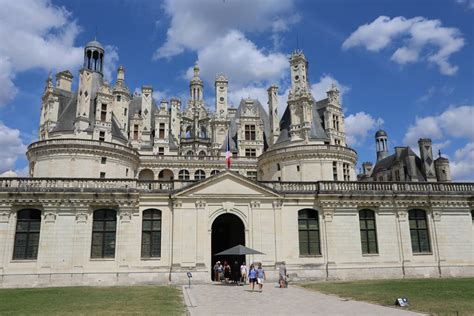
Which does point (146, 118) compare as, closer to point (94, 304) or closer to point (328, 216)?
point (328, 216)

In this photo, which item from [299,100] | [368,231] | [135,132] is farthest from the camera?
[135,132]

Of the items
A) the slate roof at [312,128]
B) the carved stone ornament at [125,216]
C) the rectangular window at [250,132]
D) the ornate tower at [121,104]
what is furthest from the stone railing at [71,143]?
the slate roof at [312,128]

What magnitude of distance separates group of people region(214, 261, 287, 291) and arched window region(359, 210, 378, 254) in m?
6.69

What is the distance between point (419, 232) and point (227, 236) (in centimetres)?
1527

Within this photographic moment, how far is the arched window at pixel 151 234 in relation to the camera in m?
26.6

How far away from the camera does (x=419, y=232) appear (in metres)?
29.3

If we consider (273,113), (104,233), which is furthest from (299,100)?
(104,233)

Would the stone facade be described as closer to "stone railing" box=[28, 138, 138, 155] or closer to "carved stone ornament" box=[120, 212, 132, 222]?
"carved stone ornament" box=[120, 212, 132, 222]

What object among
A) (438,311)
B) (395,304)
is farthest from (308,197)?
(438,311)

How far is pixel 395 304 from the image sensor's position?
583 inches

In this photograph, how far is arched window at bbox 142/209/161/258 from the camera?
87.4 feet

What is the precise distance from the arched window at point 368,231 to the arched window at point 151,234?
15.1m

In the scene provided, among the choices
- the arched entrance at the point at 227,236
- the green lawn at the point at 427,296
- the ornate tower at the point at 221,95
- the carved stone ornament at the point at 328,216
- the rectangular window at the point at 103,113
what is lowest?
the green lawn at the point at 427,296

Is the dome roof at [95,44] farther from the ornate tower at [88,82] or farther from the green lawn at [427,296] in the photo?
the green lawn at [427,296]
